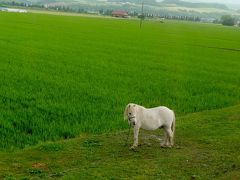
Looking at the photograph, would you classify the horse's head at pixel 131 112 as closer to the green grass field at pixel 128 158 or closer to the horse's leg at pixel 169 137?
the green grass field at pixel 128 158

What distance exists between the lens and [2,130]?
9.30m

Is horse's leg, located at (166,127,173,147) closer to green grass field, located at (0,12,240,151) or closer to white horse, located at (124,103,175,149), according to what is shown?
white horse, located at (124,103,175,149)

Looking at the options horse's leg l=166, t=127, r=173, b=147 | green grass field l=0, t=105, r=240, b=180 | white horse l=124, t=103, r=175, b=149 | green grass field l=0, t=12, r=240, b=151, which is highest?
white horse l=124, t=103, r=175, b=149

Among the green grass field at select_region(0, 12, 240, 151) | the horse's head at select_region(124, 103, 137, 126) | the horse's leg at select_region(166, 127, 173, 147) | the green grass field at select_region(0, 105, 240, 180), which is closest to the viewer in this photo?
the green grass field at select_region(0, 105, 240, 180)

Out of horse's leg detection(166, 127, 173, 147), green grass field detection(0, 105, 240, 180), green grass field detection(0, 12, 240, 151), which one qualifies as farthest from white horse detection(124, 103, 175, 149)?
green grass field detection(0, 12, 240, 151)

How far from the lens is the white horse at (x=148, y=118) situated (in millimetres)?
7500

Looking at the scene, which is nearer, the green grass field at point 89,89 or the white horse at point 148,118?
the white horse at point 148,118

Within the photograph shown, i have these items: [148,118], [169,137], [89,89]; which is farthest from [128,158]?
[89,89]

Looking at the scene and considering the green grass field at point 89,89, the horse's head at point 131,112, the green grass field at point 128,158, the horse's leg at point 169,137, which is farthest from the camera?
the green grass field at point 89,89

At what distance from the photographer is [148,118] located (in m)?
7.75

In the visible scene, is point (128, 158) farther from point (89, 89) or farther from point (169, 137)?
point (89, 89)

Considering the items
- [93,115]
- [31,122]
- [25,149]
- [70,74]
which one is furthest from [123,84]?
[25,149]

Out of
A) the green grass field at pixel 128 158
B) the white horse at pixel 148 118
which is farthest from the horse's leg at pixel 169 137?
the green grass field at pixel 128 158

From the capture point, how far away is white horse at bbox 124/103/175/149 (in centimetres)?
750
